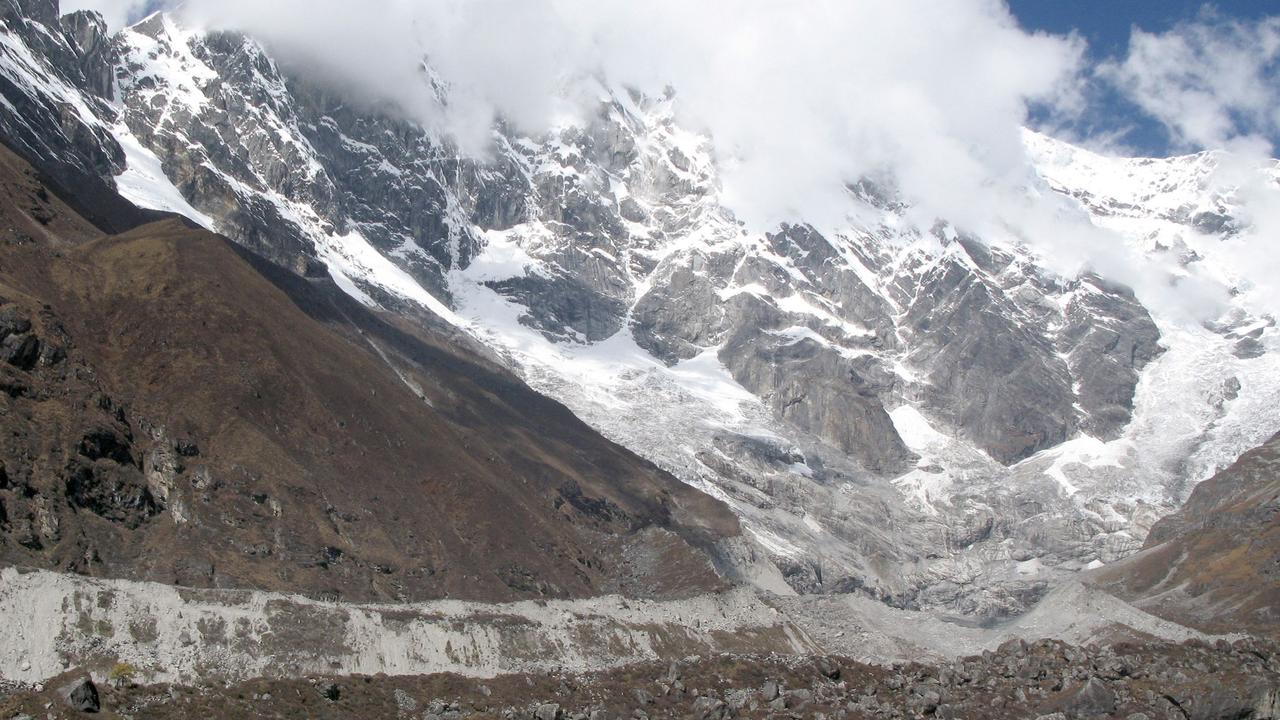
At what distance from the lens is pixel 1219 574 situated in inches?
6363

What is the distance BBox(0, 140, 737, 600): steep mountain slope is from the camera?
3834 inches

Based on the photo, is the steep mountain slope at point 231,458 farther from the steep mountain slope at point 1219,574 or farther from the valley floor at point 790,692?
the steep mountain slope at point 1219,574

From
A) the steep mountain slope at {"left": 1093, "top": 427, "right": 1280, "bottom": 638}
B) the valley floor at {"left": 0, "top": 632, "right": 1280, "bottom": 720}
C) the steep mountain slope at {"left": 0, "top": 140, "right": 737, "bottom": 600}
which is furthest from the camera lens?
the steep mountain slope at {"left": 1093, "top": 427, "right": 1280, "bottom": 638}

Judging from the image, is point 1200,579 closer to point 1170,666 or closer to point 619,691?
point 1170,666

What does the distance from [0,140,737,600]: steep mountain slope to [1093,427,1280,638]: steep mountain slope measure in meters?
58.7

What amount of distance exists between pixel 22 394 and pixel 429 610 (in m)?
38.3

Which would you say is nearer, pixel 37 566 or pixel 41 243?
pixel 37 566

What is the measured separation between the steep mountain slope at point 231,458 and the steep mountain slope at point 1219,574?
58700 millimetres

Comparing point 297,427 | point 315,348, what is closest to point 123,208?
point 315,348

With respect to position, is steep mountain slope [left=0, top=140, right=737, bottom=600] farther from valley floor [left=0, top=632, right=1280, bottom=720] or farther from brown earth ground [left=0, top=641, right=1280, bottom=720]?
brown earth ground [left=0, top=641, right=1280, bottom=720]

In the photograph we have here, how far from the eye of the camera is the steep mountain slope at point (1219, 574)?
142 m

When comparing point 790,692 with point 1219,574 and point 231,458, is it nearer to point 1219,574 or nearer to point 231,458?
point 231,458

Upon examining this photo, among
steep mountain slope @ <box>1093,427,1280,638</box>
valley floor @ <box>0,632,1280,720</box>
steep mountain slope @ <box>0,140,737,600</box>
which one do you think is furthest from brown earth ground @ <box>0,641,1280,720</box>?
steep mountain slope @ <box>1093,427,1280,638</box>

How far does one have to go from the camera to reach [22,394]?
3900 inches
